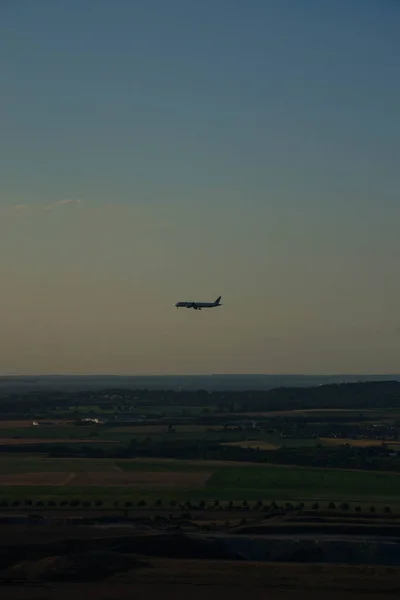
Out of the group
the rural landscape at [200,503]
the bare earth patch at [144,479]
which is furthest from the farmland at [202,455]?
the rural landscape at [200,503]

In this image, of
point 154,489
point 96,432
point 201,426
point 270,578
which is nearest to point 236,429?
point 201,426

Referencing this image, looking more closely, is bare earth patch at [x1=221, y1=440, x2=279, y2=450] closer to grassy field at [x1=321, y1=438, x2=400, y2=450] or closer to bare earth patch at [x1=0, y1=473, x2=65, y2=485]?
grassy field at [x1=321, y1=438, x2=400, y2=450]

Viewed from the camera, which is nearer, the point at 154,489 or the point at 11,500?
the point at 11,500

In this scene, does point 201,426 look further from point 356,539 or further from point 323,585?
point 323,585

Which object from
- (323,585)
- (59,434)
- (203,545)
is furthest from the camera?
(59,434)

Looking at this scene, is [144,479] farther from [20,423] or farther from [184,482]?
[20,423]
